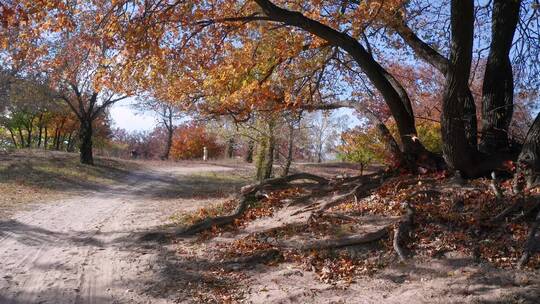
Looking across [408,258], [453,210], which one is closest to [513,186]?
[453,210]

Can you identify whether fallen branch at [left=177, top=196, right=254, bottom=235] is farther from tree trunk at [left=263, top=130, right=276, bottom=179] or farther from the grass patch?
tree trunk at [left=263, top=130, right=276, bottom=179]

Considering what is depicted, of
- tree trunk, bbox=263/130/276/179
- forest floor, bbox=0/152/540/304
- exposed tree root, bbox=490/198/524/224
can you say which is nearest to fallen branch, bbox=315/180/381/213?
forest floor, bbox=0/152/540/304

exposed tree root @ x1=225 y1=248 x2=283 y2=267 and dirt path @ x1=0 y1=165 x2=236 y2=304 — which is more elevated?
exposed tree root @ x1=225 y1=248 x2=283 y2=267

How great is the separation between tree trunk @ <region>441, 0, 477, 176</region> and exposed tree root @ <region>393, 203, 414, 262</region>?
1949 mm

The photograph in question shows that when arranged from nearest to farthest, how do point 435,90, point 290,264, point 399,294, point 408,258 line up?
point 399,294 → point 408,258 → point 290,264 → point 435,90

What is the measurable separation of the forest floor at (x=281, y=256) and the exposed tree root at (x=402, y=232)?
0.11 metres

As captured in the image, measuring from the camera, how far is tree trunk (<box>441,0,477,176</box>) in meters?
7.72

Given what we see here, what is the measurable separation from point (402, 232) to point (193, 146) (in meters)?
46.7

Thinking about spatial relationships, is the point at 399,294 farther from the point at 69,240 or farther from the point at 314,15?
the point at 314,15

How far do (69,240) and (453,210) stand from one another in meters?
7.37

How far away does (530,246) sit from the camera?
233 inches

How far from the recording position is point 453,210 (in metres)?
7.57

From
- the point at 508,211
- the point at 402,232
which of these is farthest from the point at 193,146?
the point at 508,211

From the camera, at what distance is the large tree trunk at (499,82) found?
9484 mm
